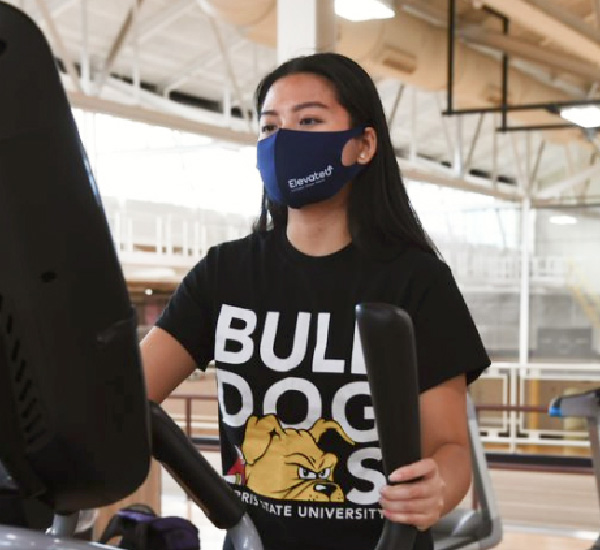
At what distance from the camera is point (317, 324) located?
1181 mm

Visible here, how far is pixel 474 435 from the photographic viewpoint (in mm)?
2691

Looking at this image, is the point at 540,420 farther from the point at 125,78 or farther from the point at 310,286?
the point at 310,286

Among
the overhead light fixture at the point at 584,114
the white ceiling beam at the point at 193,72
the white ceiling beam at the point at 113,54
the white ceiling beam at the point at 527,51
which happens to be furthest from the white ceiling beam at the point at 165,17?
the overhead light fixture at the point at 584,114

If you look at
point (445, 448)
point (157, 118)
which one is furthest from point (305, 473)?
point (157, 118)

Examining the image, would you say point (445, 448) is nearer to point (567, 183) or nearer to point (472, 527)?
point (472, 527)

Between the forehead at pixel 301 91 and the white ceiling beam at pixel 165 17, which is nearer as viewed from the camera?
the forehead at pixel 301 91

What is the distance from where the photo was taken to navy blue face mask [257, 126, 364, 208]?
1195mm

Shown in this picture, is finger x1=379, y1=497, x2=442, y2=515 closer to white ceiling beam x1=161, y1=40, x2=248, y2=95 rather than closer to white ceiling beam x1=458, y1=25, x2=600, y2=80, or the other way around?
white ceiling beam x1=458, y1=25, x2=600, y2=80

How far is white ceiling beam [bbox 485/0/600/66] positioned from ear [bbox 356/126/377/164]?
4787mm

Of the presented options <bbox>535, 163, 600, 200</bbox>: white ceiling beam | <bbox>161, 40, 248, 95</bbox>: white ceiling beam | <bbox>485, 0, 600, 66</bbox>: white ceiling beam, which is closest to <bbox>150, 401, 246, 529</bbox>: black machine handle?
<bbox>485, 0, 600, 66</bbox>: white ceiling beam

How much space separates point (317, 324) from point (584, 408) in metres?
2.58

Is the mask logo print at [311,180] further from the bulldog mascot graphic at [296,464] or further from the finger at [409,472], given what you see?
the finger at [409,472]

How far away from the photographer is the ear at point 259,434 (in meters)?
1.15

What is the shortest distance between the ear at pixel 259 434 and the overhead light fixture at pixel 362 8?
150 inches
